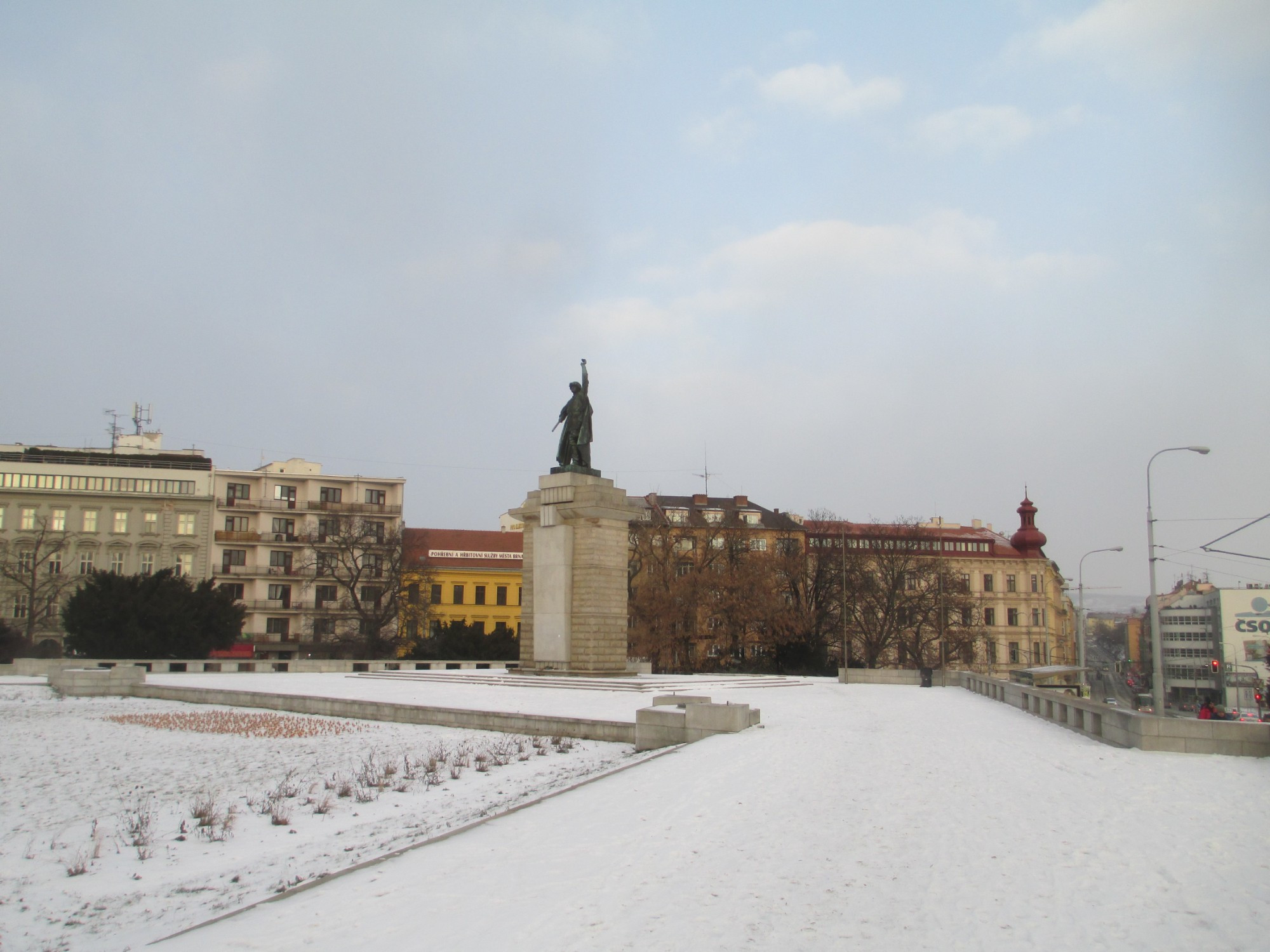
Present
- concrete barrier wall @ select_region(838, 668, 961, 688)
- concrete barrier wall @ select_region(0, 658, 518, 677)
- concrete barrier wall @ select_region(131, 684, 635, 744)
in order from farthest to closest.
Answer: concrete barrier wall @ select_region(838, 668, 961, 688)
concrete barrier wall @ select_region(0, 658, 518, 677)
concrete barrier wall @ select_region(131, 684, 635, 744)

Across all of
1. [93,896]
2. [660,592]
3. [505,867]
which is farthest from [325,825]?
[660,592]

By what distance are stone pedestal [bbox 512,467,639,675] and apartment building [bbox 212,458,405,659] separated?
38.9 metres

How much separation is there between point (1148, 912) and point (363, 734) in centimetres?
1537

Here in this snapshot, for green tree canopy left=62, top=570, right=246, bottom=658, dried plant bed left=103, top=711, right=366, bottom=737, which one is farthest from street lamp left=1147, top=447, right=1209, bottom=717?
green tree canopy left=62, top=570, right=246, bottom=658

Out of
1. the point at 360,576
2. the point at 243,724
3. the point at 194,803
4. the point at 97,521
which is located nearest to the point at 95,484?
the point at 97,521

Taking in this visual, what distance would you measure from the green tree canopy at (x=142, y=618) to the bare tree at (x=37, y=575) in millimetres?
8770

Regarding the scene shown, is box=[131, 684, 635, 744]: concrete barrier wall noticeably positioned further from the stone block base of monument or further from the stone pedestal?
the stone pedestal

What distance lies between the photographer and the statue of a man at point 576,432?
34.7m

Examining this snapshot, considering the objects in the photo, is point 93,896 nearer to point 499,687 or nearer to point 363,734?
point 363,734

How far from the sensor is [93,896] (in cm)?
898

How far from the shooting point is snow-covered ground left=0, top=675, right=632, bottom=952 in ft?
28.7

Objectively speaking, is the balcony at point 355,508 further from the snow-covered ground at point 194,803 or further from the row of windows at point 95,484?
the snow-covered ground at point 194,803

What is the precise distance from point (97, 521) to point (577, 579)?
1937 inches

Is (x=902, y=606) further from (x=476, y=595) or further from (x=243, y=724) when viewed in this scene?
(x=243, y=724)
